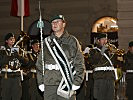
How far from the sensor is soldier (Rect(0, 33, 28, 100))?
401 inches

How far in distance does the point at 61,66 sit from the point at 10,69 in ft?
12.8

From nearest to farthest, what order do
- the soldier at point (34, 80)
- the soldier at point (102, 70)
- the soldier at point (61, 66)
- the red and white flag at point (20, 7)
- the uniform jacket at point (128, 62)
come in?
the soldier at point (61, 66), the soldier at point (102, 70), the uniform jacket at point (128, 62), the soldier at point (34, 80), the red and white flag at point (20, 7)

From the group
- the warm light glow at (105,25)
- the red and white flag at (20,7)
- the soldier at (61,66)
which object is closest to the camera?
the soldier at (61,66)

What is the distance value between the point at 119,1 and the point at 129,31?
4.74 ft

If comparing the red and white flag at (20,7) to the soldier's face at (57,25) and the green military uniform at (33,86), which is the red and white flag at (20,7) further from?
the soldier's face at (57,25)

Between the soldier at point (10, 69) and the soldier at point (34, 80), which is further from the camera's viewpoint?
the soldier at point (34, 80)

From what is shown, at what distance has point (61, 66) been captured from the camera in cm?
668

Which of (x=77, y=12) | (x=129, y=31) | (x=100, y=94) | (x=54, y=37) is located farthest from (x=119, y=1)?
(x=54, y=37)

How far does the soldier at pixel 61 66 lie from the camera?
663 centimetres

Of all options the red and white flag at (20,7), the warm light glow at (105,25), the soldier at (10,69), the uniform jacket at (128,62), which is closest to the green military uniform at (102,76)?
the uniform jacket at (128,62)

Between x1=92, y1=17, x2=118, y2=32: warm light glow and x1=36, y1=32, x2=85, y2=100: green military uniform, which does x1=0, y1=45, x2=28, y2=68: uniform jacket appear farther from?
x1=92, y1=17, x2=118, y2=32: warm light glow

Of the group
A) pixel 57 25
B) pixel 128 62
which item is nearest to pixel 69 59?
pixel 57 25

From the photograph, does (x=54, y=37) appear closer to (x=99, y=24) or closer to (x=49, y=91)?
(x=49, y=91)

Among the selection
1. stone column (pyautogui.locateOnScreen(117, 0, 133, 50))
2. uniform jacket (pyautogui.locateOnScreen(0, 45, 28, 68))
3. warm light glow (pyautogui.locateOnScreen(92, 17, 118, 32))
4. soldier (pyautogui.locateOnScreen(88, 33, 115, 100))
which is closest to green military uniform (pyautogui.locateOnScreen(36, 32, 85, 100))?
soldier (pyautogui.locateOnScreen(88, 33, 115, 100))
